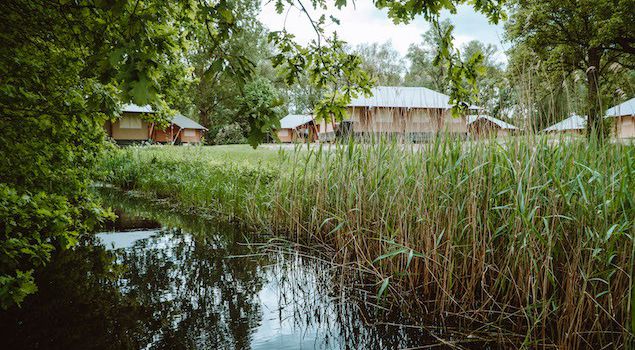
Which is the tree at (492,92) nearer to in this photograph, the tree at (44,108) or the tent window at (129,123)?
the tree at (44,108)

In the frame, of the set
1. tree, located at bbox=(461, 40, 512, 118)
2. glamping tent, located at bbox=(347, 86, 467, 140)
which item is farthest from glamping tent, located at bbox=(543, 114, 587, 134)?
glamping tent, located at bbox=(347, 86, 467, 140)

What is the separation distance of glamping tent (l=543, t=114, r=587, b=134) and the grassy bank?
15cm

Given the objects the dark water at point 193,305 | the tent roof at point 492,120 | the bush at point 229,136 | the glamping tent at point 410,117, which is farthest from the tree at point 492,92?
the bush at point 229,136

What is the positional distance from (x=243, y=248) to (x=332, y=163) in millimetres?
1913

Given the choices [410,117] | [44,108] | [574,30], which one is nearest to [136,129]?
[574,30]

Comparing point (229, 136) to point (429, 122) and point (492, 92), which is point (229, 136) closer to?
point (429, 122)

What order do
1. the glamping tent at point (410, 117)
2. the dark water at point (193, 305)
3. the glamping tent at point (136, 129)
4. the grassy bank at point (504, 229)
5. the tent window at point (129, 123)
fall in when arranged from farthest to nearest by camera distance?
the tent window at point (129, 123) < the glamping tent at point (136, 129) < the glamping tent at point (410, 117) < the dark water at point (193, 305) < the grassy bank at point (504, 229)

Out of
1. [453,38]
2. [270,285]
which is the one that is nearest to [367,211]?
[270,285]

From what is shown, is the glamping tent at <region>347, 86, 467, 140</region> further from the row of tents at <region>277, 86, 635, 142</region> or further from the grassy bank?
the grassy bank

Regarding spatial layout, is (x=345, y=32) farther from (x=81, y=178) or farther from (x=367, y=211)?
(x=81, y=178)

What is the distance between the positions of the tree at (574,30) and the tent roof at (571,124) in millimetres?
17650

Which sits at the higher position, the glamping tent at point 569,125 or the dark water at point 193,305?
the glamping tent at point 569,125

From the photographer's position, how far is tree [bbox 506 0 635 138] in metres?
18.5

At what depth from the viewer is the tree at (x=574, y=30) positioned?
18.5 m
